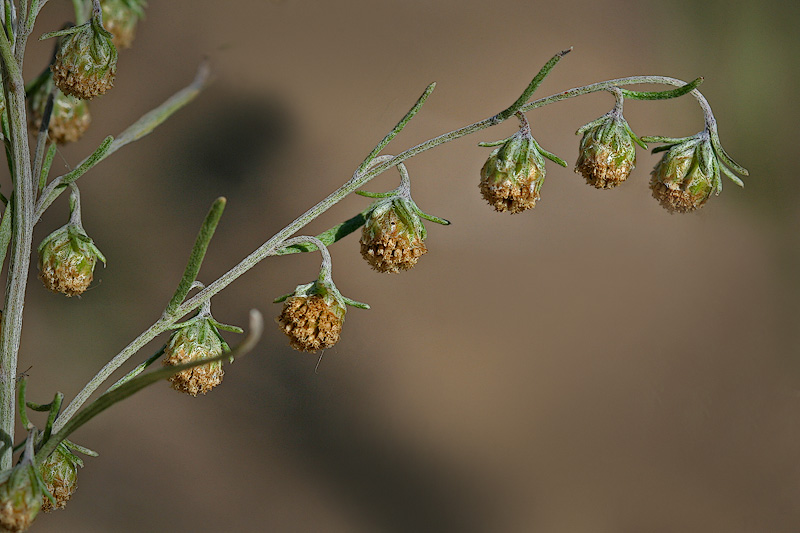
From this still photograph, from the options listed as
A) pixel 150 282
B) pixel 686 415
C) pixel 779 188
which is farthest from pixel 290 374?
pixel 779 188

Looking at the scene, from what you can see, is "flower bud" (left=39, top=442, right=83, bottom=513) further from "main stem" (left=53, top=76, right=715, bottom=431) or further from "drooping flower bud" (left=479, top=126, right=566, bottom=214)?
"drooping flower bud" (left=479, top=126, right=566, bottom=214)

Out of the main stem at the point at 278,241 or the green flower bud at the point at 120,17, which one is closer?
the main stem at the point at 278,241

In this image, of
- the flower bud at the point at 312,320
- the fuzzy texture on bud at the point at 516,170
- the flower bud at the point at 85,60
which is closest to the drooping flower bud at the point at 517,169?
the fuzzy texture on bud at the point at 516,170

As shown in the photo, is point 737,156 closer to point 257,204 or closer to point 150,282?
point 257,204

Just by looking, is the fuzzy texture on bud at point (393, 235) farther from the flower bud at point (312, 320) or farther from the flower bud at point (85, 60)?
the flower bud at point (85, 60)

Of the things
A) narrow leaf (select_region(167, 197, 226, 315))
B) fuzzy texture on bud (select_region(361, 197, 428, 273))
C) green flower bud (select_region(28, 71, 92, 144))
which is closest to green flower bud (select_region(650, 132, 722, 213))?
fuzzy texture on bud (select_region(361, 197, 428, 273))

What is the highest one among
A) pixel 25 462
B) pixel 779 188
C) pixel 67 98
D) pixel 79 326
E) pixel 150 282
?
pixel 779 188

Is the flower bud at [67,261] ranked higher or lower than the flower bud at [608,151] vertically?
lower

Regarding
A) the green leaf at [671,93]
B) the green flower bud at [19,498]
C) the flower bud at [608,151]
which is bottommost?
the green flower bud at [19,498]
